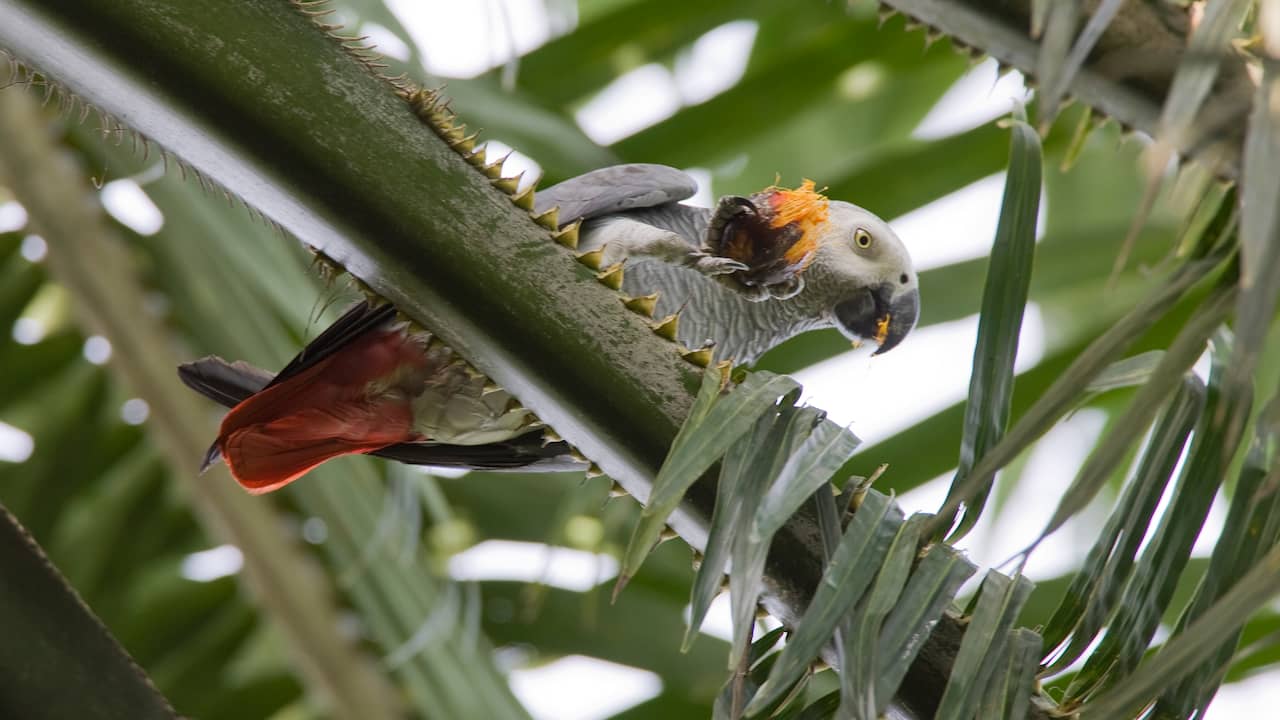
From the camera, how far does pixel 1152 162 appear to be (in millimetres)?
522

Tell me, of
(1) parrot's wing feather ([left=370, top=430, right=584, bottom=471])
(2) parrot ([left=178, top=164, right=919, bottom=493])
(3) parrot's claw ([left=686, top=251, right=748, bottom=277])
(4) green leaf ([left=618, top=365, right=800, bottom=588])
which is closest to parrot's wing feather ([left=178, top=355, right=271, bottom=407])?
(2) parrot ([left=178, top=164, right=919, bottom=493])

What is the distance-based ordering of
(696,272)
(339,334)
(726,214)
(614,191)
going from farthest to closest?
(614,191) → (696,272) → (339,334) → (726,214)

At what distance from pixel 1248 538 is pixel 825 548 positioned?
24 cm

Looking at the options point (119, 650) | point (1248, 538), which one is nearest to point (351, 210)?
point (119, 650)

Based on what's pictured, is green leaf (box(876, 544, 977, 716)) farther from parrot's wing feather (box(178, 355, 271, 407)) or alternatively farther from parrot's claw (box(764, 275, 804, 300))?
parrot's wing feather (box(178, 355, 271, 407))

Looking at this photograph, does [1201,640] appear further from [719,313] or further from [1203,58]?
[719,313]

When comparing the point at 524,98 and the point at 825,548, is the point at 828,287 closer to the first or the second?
the point at 524,98

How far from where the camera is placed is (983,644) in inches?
25.4

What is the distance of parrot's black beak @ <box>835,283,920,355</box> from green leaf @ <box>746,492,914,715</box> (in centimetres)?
73

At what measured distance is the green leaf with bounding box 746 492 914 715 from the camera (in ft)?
1.99

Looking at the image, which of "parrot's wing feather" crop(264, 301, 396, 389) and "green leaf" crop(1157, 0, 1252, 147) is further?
"parrot's wing feather" crop(264, 301, 396, 389)

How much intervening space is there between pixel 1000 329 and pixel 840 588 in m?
0.18

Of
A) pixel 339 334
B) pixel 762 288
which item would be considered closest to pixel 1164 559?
pixel 762 288

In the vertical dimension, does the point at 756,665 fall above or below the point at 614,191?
below
